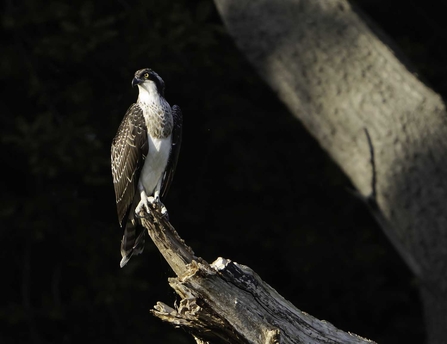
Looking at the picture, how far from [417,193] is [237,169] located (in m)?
1.88

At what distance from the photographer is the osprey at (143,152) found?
4012 mm

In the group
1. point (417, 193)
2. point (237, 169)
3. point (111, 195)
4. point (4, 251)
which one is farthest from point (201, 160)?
point (417, 193)

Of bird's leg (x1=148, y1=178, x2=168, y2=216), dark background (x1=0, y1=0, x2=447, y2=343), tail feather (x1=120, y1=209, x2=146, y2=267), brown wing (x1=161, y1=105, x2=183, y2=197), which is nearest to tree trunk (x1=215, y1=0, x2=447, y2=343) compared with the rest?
dark background (x1=0, y1=0, x2=447, y2=343)

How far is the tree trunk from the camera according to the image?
4598 millimetres

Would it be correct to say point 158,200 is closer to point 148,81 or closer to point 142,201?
point 142,201

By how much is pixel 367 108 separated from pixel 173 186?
1867 millimetres

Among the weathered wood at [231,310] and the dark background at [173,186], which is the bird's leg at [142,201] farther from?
the dark background at [173,186]

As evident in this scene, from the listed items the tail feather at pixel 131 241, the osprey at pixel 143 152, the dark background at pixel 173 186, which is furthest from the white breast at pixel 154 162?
the dark background at pixel 173 186

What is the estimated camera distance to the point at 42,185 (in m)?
5.71

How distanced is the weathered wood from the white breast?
1201 millimetres

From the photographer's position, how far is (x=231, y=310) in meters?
2.79

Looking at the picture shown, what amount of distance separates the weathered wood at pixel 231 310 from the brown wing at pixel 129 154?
47.5 inches

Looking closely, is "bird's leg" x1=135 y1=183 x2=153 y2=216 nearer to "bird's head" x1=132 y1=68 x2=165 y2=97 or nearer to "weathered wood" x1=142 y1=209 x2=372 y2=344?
"bird's head" x1=132 y1=68 x2=165 y2=97

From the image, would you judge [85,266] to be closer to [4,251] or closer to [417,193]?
[4,251]
